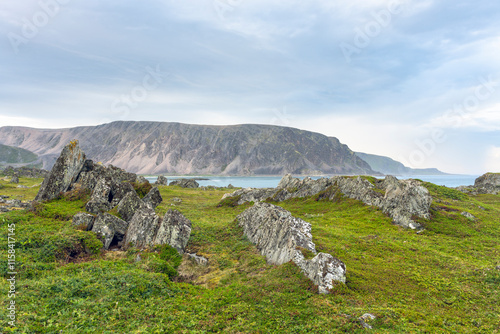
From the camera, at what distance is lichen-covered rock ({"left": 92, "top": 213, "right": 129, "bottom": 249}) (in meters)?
27.1

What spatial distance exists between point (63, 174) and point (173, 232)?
79.8 ft

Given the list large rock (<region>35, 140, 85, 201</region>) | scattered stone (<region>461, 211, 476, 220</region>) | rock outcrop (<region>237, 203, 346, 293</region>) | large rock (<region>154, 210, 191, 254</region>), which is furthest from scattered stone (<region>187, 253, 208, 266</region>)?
scattered stone (<region>461, 211, 476, 220</region>)

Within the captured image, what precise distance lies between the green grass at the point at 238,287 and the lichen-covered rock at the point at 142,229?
207cm

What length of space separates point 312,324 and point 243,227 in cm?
2193

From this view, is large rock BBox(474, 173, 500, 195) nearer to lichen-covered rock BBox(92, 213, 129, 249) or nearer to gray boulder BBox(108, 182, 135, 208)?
lichen-covered rock BBox(92, 213, 129, 249)

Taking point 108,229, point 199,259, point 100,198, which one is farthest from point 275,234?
point 100,198

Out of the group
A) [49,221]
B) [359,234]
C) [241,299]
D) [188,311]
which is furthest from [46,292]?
[359,234]

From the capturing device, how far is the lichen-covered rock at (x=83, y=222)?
1073 inches

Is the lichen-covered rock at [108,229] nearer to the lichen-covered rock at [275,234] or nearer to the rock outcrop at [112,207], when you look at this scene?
the rock outcrop at [112,207]

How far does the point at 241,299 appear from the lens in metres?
17.1

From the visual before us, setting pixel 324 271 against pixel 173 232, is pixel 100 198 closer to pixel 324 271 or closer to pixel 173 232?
pixel 173 232

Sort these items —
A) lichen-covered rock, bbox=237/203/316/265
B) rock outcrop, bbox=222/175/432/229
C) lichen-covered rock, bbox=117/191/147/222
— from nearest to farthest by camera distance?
lichen-covered rock, bbox=237/203/316/265 < lichen-covered rock, bbox=117/191/147/222 < rock outcrop, bbox=222/175/432/229

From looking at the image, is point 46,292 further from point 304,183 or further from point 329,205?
point 304,183

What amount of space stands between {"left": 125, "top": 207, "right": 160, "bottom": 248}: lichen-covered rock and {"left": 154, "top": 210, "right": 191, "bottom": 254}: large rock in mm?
910
